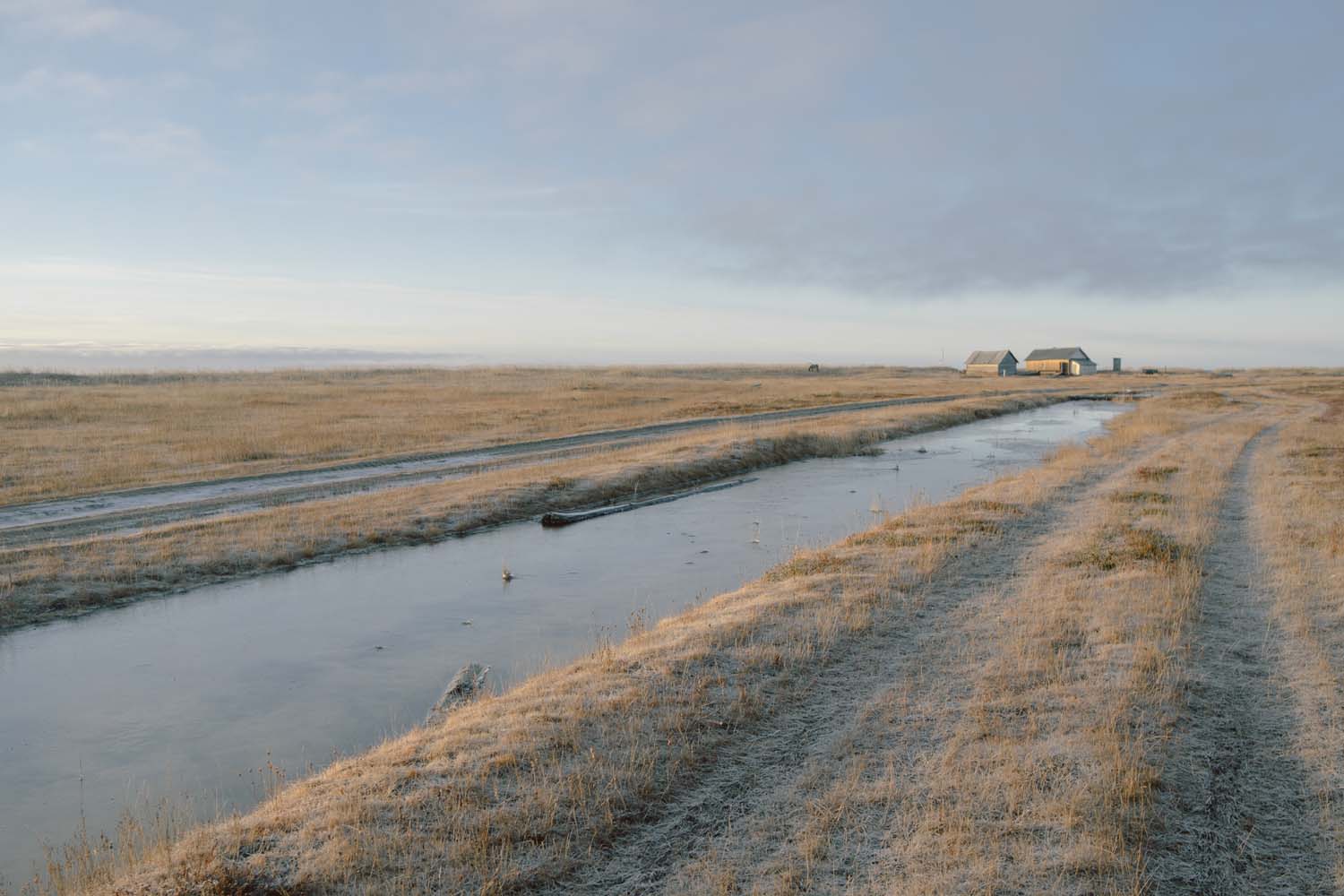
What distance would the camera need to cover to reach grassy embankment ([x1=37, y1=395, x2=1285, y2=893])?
Result: 20.3 ft

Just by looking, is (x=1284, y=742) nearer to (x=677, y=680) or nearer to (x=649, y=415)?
(x=677, y=680)

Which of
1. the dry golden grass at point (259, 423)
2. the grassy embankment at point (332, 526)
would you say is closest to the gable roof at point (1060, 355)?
the dry golden grass at point (259, 423)

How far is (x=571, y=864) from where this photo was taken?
6344mm

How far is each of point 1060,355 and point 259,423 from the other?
125684mm

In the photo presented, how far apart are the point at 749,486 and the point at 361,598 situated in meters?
16.0

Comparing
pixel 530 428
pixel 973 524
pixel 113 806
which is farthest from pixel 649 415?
pixel 113 806

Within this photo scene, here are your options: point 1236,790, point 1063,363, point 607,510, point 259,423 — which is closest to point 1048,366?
point 1063,363

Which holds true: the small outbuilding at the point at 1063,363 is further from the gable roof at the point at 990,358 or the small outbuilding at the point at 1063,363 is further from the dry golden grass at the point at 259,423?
the dry golden grass at the point at 259,423

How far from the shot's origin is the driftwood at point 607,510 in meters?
22.5

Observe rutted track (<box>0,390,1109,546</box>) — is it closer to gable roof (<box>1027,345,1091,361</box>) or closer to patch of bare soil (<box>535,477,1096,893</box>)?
patch of bare soil (<box>535,477,1096,893</box>)

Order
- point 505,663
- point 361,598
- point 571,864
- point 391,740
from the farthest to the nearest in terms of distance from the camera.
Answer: point 361,598, point 505,663, point 391,740, point 571,864

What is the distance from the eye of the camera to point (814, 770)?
7.62 m

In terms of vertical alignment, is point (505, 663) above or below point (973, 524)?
below

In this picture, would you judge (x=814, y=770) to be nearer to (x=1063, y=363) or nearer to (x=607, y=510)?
(x=607, y=510)
